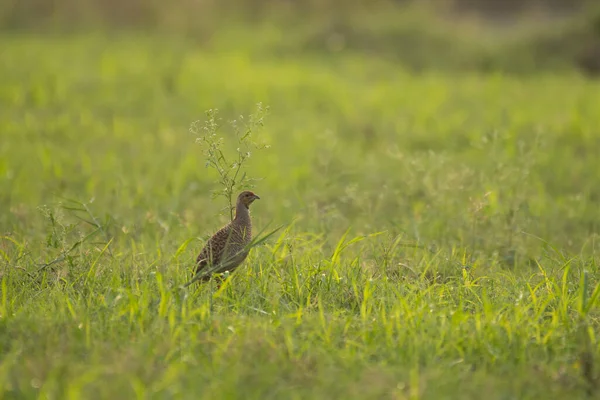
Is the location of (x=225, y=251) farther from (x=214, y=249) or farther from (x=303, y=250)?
(x=303, y=250)

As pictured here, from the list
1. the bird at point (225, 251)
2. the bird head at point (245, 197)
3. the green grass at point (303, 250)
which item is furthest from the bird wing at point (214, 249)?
the bird head at point (245, 197)

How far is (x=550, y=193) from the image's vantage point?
24.1 feet

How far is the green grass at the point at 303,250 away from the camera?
11.2 ft

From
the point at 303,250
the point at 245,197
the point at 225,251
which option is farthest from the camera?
the point at 303,250

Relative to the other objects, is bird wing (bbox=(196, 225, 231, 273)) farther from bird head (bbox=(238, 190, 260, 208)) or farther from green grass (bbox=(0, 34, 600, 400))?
bird head (bbox=(238, 190, 260, 208))

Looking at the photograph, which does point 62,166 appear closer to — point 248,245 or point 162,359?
point 248,245

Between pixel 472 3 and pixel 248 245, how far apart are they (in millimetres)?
21547

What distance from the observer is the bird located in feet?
13.9

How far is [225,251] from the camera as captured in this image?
4234mm

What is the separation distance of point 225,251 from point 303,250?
78 cm

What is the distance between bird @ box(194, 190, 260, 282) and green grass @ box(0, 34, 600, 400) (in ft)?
0.39

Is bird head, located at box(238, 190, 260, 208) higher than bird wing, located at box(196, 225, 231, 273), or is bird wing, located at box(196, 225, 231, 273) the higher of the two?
bird head, located at box(238, 190, 260, 208)

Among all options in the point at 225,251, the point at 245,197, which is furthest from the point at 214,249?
the point at 245,197

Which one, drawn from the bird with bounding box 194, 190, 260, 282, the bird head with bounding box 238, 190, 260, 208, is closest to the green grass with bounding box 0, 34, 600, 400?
the bird with bounding box 194, 190, 260, 282
